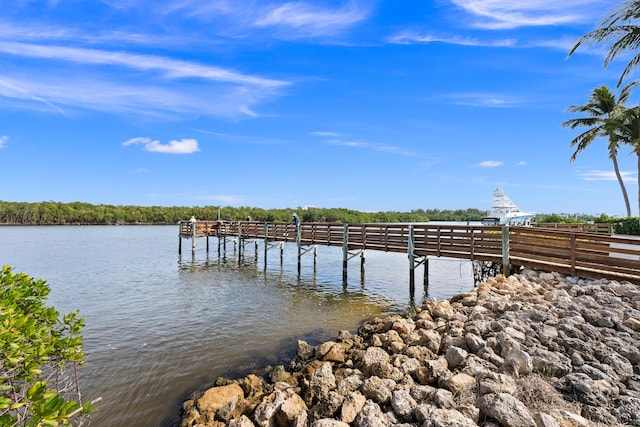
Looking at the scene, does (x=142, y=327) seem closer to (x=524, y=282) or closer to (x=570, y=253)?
(x=524, y=282)

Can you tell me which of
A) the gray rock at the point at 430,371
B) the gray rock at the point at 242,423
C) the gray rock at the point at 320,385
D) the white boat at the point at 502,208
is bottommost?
the gray rock at the point at 242,423

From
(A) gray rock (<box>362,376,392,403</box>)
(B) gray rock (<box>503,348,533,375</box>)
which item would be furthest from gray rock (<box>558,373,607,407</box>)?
(A) gray rock (<box>362,376,392,403</box>)

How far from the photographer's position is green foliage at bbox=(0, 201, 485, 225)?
9969 cm

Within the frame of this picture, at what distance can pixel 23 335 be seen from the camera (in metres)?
2.73

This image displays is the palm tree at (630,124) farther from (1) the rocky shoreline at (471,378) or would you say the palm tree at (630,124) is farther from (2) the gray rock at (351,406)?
(2) the gray rock at (351,406)

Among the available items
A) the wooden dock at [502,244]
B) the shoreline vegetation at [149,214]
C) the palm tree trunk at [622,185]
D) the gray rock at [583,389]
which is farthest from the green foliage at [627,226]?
the shoreline vegetation at [149,214]

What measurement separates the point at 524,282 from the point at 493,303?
2533mm

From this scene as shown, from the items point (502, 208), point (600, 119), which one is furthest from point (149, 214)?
point (600, 119)

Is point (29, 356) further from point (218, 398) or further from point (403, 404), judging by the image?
point (403, 404)

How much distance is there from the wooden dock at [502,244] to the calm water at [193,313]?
199cm

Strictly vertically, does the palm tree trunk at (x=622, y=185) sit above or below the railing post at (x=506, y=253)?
above

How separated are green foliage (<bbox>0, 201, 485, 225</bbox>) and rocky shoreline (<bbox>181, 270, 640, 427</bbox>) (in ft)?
294

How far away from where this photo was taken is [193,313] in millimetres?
11531

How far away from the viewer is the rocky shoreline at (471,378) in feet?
12.6
